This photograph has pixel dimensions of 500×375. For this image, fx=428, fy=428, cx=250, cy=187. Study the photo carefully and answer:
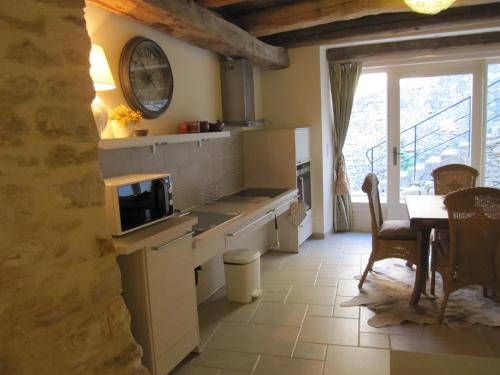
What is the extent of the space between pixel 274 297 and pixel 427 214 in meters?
1.37

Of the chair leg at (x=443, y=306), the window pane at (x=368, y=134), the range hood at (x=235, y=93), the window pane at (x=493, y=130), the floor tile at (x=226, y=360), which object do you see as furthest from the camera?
the window pane at (x=368, y=134)

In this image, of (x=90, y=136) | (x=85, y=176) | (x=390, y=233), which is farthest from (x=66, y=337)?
(x=390, y=233)

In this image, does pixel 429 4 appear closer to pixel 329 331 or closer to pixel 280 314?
pixel 329 331

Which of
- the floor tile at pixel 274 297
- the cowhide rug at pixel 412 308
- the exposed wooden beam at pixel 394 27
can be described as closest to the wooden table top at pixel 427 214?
the cowhide rug at pixel 412 308

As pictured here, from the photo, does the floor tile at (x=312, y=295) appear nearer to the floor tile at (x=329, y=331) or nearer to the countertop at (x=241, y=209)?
the floor tile at (x=329, y=331)

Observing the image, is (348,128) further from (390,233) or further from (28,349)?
(28,349)

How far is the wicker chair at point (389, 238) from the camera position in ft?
11.2

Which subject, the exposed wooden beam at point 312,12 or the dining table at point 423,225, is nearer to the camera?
the dining table at point 423,225

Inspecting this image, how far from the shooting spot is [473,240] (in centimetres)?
288

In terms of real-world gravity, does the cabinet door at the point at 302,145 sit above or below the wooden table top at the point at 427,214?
above

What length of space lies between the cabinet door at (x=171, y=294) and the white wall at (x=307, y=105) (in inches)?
114

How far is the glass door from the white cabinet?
3716 millimetres

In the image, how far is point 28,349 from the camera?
1.62 m

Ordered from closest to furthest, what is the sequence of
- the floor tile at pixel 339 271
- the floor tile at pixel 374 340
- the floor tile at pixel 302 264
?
the floor tile at pixel 374 340, the floor tile at pixel 339 271, the floor tile at pixel 302 264
